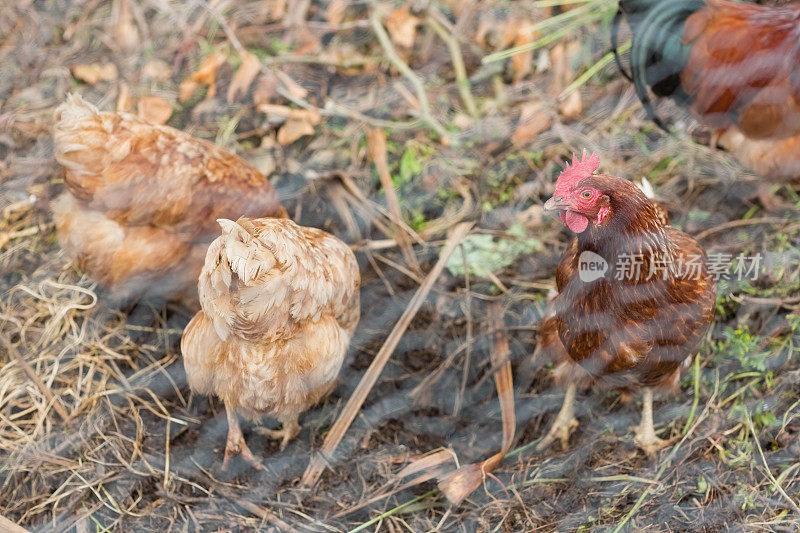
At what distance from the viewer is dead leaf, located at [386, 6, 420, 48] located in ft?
8.11

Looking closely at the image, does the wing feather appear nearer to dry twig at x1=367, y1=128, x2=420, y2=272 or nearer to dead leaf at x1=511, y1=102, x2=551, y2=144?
dry twig at x1=367, y1=128, x2=420, y2=272

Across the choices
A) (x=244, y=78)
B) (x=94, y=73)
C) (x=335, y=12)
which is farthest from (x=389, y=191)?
(x=94, y=73)

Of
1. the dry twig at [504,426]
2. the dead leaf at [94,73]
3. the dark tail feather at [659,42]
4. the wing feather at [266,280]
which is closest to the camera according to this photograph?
the wing feather at [266,280]

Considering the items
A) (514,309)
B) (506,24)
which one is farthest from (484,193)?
(506,24)

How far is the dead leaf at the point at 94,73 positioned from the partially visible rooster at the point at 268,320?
1.37 metres

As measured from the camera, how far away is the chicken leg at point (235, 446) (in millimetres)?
1587

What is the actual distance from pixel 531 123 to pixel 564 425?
3.63 feet

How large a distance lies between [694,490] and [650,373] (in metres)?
0.31

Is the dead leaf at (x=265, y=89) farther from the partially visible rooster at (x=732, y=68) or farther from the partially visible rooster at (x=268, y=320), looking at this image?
the partially visible rooster at (x=732, y=68)

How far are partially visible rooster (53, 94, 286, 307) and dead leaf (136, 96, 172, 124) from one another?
565 millimetres

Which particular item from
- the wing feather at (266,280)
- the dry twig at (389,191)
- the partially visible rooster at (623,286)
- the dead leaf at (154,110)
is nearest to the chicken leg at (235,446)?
the wing feather at (266,280)

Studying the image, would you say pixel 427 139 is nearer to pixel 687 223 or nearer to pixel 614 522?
pixel 687 223

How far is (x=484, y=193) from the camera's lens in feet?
6.97

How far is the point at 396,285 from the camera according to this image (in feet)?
6.30
